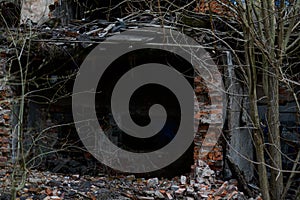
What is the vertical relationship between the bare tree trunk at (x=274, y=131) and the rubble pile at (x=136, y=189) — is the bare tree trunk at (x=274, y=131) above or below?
above

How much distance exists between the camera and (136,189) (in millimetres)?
5543

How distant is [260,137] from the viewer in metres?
3.78

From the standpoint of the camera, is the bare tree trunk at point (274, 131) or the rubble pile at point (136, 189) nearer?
the bare tree trunk at point (274, 131)

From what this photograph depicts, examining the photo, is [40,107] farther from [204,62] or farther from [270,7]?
[270,7]

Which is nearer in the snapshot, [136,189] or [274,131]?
[274,131]

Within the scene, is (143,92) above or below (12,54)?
below

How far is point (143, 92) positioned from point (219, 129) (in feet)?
7.58

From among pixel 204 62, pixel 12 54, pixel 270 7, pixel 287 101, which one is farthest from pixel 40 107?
pixel 270 7

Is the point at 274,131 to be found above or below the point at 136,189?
above

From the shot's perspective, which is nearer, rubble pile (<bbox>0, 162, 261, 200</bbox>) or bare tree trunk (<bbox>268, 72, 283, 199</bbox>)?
bare tree trunk (<bbox>268, 72, 283, 199</bbox>)

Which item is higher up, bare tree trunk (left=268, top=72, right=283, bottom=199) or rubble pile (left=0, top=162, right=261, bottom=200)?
bare tree trunk (left=268, top=72, right=283, bottom=199)

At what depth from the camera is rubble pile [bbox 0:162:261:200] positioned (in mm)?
5191

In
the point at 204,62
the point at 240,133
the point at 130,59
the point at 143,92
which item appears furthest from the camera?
the point at 143,92

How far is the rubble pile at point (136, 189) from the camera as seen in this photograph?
5.19 meters
